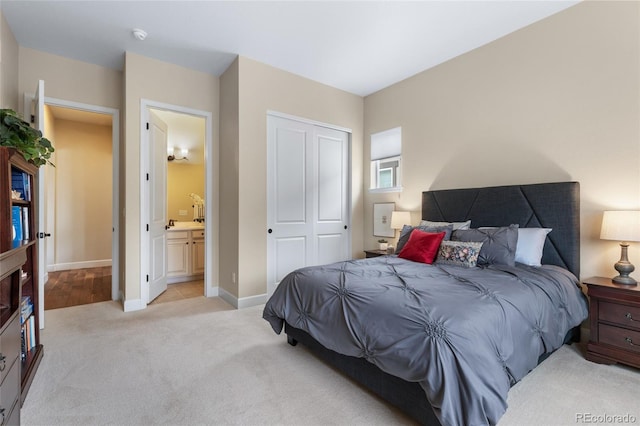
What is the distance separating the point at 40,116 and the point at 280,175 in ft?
7.74

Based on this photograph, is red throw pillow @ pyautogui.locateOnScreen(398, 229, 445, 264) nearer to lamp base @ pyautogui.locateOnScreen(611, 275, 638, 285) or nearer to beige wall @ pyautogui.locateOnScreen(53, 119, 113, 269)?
lamp base @ pyautogui.locateOnScreen(611, 275, 638, 285)

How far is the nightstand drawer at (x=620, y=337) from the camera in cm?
210

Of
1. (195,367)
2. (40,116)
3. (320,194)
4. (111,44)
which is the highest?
(111,44)

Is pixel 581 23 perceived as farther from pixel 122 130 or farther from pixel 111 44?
pixel 122 130

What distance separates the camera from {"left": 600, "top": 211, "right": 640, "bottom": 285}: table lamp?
85.0 inches

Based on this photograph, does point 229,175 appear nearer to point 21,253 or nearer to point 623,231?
point 21,253

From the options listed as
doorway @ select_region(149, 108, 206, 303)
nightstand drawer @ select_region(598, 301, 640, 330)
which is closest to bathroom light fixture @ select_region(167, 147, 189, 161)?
doorway @ select_region(149, 108, 206, 303)

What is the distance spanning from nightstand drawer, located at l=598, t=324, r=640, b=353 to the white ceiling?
271 centimetres

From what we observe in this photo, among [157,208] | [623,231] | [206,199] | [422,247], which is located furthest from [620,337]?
[157,208]

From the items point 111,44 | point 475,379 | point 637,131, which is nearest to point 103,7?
point 111,44

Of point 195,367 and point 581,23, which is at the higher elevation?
point 581,23

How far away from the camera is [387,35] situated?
10.1 feet

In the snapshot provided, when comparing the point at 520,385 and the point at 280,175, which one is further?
the point at 280,175

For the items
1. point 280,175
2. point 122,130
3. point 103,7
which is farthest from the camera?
point 280,175
